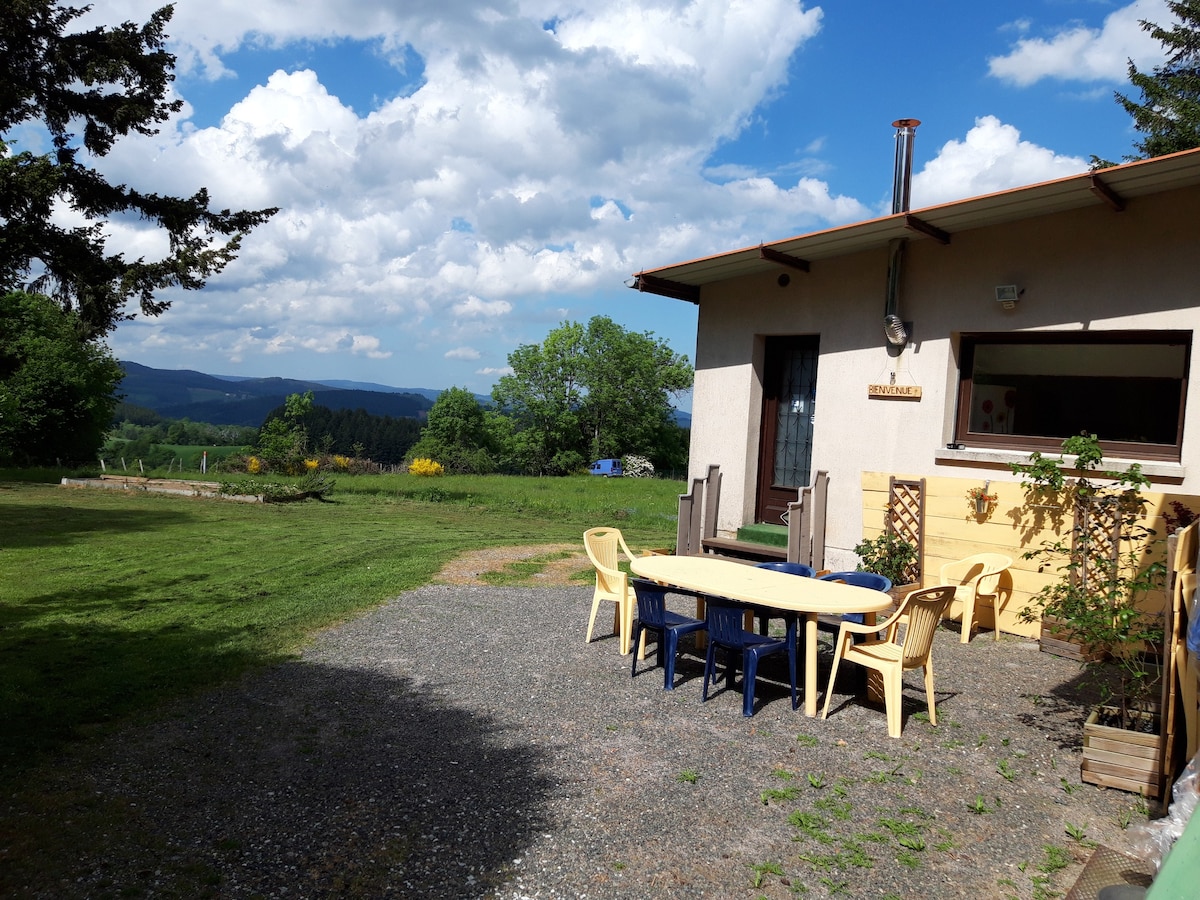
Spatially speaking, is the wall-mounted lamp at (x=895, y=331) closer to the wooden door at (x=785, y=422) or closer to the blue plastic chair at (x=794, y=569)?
the wooden door at (x=785, y=422)

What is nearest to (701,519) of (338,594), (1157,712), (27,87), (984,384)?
(984,384)

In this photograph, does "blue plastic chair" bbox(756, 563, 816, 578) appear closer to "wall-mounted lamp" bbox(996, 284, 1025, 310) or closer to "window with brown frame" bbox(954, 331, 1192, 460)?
"window with brown frame" bbox(954, 331, 1192, 460)

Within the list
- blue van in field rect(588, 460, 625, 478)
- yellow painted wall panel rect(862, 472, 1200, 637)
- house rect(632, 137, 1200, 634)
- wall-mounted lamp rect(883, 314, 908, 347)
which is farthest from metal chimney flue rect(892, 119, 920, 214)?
blue van in field rect(588, 460, 625, 478)

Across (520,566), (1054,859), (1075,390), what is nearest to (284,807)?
(1054,859)

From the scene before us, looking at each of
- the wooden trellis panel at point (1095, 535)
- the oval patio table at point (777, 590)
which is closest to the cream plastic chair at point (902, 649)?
the oval patio table at point (777, 590)

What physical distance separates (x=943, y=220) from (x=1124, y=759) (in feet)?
16.1

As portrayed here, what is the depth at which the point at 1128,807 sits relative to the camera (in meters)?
4.02

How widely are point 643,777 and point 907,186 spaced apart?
7047mm

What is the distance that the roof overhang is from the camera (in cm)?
621

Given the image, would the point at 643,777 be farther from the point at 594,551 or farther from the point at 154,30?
the point at 154,30

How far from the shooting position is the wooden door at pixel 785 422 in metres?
9.42

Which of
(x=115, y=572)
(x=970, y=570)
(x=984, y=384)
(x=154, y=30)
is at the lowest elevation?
(x=115, y=572)

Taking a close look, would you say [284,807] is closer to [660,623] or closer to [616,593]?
[660,623]

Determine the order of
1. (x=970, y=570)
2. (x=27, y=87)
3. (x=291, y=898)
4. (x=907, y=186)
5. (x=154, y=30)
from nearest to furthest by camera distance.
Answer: (x=291, y=898)
(x=970, y=570)
(x=907, y=186)
(x=27, y=87)
(x=154, y=30)
